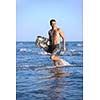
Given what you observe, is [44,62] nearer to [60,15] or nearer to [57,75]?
[57,75]

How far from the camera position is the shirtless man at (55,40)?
1.73 metres

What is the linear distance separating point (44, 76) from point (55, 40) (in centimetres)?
26

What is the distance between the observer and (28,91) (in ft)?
5.61

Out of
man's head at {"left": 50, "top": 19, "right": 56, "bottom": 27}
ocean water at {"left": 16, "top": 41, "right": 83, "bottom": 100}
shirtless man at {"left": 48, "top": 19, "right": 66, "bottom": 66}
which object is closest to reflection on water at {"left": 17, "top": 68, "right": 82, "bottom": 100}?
ocean water at {"left": 16, "top": 41, "right": 83, "bottom": 100}

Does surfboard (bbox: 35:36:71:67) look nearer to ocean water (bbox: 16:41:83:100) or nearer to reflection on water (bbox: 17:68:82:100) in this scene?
ocean water (bbox: 16:41:83:100)

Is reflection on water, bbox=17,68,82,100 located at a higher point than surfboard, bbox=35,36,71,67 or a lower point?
lower

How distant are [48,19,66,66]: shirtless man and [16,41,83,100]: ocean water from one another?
4 cm

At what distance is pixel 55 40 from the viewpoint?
1.75 meters

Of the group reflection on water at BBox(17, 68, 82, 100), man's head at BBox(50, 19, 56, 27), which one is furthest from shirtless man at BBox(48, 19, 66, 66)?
reflection on water at BBox(17, 68, 82, 100)

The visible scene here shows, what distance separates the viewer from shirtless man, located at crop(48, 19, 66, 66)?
1.73m

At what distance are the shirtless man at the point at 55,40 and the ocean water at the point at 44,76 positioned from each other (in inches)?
1.4

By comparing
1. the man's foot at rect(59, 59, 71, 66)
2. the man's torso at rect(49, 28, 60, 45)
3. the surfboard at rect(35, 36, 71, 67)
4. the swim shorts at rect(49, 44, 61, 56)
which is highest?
the man's torso at rect(49, 28, 60, 45)
